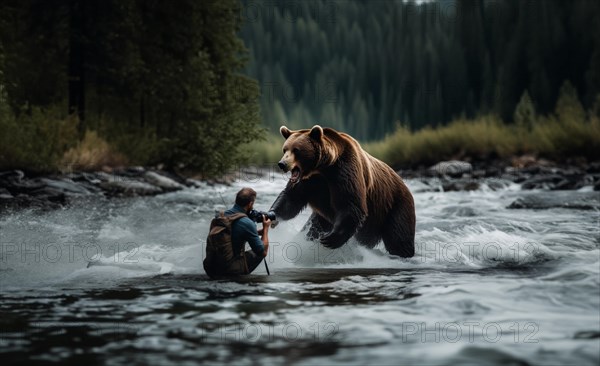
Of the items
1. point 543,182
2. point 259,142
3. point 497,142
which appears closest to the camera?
point 543,182

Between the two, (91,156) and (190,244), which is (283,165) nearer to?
(190,244)

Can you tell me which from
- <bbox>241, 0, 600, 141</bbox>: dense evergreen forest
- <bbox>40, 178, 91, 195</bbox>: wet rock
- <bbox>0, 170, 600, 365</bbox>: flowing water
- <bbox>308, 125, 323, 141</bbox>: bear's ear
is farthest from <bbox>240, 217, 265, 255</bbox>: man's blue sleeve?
<bbox>241, 0, 600, 141</bbox>: dense evergreen forest

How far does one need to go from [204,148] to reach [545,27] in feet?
136

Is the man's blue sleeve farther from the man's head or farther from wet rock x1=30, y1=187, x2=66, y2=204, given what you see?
wet rock x1=30, y1=187, x2=66, y2=204

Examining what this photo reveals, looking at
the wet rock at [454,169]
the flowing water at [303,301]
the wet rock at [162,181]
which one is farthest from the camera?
the wet rock at [454,169]

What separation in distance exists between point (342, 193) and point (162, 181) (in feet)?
39.4

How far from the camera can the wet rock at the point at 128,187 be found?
52.1ft

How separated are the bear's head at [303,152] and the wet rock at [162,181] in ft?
38.0

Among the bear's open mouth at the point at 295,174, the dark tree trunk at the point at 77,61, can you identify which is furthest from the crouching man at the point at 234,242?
the dark tree trunk at the point at 77,61

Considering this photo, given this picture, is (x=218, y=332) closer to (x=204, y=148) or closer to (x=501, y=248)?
(x=501, y=248)

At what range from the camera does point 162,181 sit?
18531mm

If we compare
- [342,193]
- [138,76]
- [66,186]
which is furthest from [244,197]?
[138,76]

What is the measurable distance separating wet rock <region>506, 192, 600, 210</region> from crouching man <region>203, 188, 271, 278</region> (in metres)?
8.69

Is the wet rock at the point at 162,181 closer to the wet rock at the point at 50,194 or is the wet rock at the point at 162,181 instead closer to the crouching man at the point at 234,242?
the wet rock at the point at 50,194
